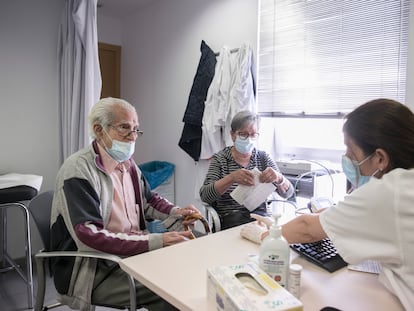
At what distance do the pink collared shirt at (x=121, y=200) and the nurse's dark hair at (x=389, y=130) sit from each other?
3.52 ft

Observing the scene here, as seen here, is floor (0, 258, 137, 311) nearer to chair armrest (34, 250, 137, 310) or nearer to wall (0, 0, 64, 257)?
wall (0, 0, 64, 257)

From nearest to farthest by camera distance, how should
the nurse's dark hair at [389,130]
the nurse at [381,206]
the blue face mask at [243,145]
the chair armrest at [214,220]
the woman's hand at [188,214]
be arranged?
the nurse at [381,206] < the nurse's dark hair at [389,130] < the woman's hand at [188,214] < the chair armrest at [214,220] < the blue face mask at [243,145]

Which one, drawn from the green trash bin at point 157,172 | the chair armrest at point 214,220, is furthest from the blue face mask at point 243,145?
the green trash bin at point 157,172

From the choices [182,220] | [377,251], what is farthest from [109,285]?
[377,251]

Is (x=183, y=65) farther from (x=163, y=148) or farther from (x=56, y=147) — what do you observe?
(x=56, y=147)

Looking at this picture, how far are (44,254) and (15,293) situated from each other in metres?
1.47

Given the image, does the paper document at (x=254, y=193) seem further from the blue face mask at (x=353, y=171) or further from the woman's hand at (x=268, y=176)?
the blue face mask at (x=353, y=171)

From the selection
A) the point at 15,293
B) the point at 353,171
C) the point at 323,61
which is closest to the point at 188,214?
the point at 353,171

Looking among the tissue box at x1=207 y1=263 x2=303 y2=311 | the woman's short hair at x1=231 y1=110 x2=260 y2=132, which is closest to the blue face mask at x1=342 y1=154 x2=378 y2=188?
the tissue box at x1=207 y1=263 x2=303 y2=311

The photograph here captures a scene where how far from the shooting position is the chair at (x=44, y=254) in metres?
1.29

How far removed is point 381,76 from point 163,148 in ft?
7.50

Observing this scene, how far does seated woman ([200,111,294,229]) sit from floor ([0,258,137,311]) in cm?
105

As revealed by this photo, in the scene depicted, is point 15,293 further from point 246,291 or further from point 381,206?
point 381,206

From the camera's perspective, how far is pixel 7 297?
7.93 feet
